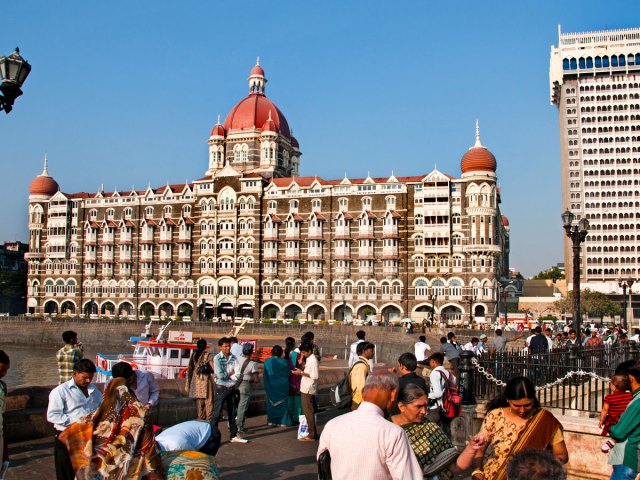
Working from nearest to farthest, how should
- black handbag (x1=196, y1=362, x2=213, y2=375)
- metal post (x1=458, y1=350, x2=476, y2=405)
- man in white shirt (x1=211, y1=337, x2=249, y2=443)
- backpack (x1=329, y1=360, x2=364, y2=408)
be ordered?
backpack (x1=329, y1=360, x2=364, y2=408)
black handbag (x1=196, y1=362, x2=213, y2=375)
metal post (x1=458, y1=350, x2=476, y2=405)
man in white shirt (x1=211, y1=337, x2=249, y2=443)

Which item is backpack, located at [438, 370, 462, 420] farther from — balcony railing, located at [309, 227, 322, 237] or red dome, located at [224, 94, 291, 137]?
red dome, located at [224, 94, 291, 137]

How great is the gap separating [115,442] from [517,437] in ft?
10.3

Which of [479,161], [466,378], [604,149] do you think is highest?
[604,149]

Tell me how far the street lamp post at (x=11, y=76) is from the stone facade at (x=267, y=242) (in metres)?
51.4

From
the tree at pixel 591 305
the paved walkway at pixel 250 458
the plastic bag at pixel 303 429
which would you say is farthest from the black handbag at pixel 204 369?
the tree at pixel 591 305

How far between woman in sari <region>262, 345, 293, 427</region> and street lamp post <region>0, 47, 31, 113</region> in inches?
238

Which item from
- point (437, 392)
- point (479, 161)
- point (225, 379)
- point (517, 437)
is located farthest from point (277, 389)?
point (479, 161)

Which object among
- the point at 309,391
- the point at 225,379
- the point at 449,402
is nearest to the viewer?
the point at 449,402

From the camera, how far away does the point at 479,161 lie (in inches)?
2319

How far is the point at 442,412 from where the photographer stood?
26.3 feet

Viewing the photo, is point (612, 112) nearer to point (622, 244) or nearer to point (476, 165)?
point (622, 244)

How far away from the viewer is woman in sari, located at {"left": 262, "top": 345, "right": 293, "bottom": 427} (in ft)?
38.8

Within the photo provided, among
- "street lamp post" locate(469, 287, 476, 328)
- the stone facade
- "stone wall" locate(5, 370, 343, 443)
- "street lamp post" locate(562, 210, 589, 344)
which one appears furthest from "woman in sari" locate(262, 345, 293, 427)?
the stone facade

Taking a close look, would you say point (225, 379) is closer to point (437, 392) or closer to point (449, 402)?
point (437, 392)
